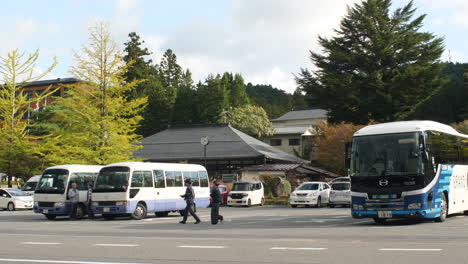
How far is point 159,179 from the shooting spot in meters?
27.8

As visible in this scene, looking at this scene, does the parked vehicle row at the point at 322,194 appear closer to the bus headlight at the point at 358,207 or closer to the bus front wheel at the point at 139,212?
the bus front wheel at the point at 139,212

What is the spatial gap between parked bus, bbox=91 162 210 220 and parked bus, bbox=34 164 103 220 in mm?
1711

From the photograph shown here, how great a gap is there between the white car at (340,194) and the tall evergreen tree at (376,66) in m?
7.57

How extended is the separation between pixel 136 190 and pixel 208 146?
1290 inches

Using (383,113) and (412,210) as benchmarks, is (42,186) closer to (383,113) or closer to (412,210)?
(412,210)

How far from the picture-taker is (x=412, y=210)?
18.7 m

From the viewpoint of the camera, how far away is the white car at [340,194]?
117 feet

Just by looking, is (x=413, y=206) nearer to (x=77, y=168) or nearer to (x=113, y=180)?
(x=113, y=180)

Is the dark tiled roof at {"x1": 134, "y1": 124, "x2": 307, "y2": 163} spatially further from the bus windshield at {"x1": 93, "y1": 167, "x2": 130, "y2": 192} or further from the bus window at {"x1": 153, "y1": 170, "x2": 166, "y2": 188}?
the bus windshield at {"x1": 93, "y1": 167, "x2": 130, "y2": 192}

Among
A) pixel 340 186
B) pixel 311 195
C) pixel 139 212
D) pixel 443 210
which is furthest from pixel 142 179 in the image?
pixel 340 186

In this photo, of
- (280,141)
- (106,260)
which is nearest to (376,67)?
(106,260)

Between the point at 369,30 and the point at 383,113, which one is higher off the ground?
the point at 369,30

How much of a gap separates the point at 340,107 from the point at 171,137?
84.4 ft

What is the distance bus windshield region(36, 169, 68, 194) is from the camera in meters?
27.2
